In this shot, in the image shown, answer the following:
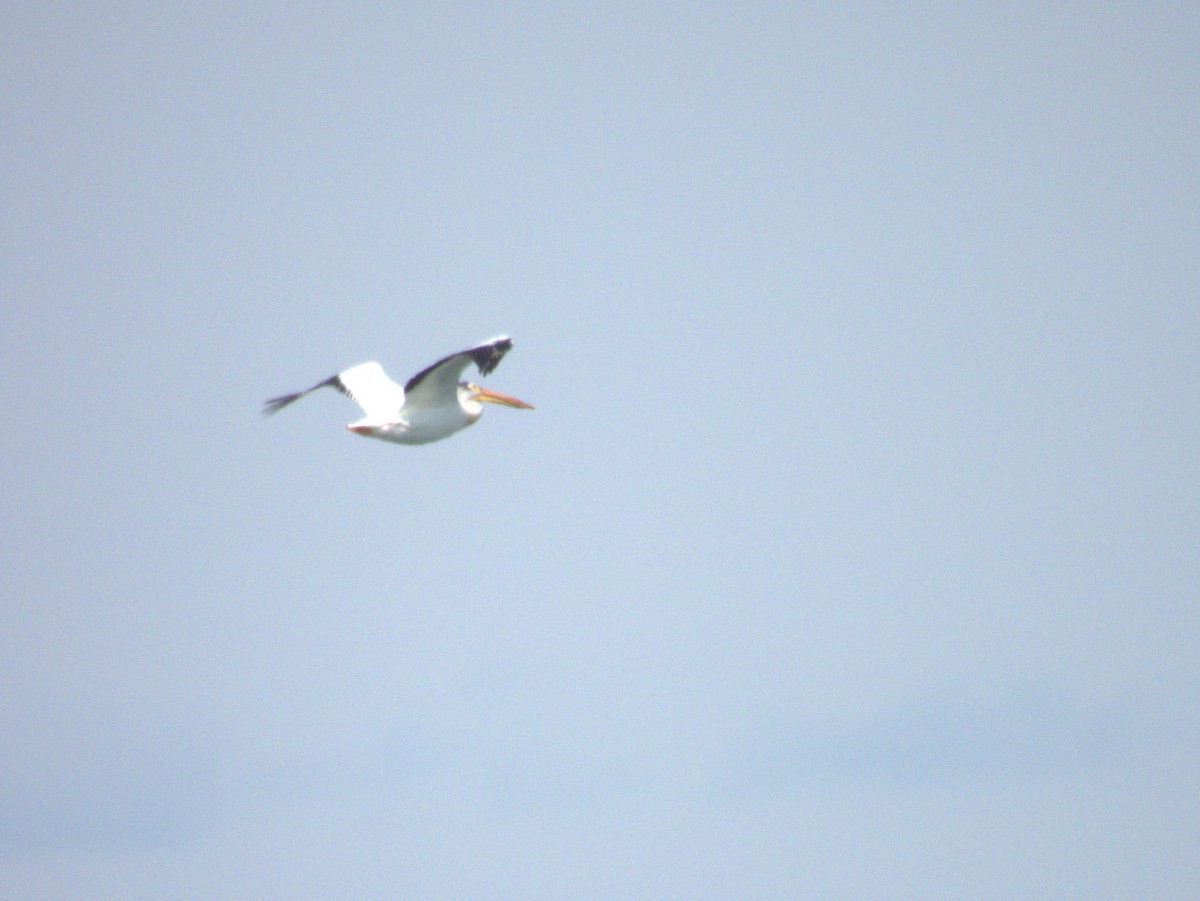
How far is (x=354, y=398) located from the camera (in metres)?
29.9

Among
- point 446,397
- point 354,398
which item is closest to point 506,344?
point 446,397

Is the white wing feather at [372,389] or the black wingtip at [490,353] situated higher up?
the white wing feather at [372,389]

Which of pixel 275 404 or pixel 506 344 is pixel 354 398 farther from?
pixel 506 344

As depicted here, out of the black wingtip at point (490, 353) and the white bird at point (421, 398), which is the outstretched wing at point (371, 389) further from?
the black wingtip at point (490, 353)

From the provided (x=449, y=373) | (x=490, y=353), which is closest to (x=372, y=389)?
(x=449, y=373)

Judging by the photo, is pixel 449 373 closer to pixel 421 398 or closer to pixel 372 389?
pixel 421 398

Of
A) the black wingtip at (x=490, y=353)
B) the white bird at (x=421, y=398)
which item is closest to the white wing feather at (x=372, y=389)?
the white bird at (x=421, y=398)

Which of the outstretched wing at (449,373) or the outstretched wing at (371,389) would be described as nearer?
the outstretched wing at (449,373)

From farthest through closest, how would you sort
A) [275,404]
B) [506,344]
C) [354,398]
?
1. [354,398]
2. [275,404]
3. [506,344]

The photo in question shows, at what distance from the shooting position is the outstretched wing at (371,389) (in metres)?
29.3

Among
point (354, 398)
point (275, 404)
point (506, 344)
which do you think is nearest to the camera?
point (506, 344)

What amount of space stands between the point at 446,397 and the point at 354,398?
236 cm

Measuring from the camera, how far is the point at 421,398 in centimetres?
2805

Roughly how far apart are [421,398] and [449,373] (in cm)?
108
